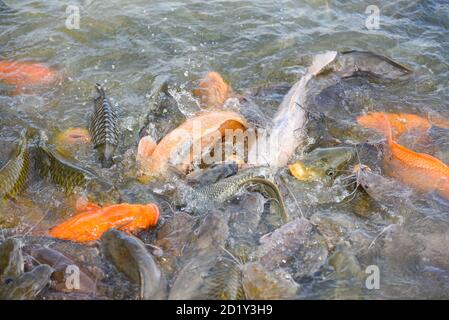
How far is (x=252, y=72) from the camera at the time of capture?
621cm

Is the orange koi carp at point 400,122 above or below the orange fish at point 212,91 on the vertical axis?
below

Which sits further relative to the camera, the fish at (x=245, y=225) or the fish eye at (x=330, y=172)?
the fish eye at (x=330, y=172)

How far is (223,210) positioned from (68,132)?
2051 millimetres

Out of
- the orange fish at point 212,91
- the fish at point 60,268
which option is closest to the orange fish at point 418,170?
the orange fish at point 212,91

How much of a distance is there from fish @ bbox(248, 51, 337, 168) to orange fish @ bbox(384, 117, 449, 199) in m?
0.92

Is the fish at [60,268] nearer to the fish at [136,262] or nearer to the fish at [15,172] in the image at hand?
the fish at [136,262]

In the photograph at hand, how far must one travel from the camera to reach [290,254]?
3.55m

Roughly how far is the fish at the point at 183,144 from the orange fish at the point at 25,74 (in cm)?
218

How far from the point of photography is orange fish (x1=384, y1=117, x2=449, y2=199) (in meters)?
4.28

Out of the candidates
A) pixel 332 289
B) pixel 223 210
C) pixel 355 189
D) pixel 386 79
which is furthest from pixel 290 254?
pixel 386 79

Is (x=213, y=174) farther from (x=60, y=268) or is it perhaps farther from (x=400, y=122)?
(x=400, y=122)

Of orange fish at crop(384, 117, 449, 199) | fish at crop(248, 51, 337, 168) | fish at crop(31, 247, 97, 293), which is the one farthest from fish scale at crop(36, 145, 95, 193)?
orange fish at crop(384, 117, 449, 199)

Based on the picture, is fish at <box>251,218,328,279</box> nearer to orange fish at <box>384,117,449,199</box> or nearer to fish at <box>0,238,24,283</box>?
orange fish at <box>384,117,449,199</box>

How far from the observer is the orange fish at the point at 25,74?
5773mm
